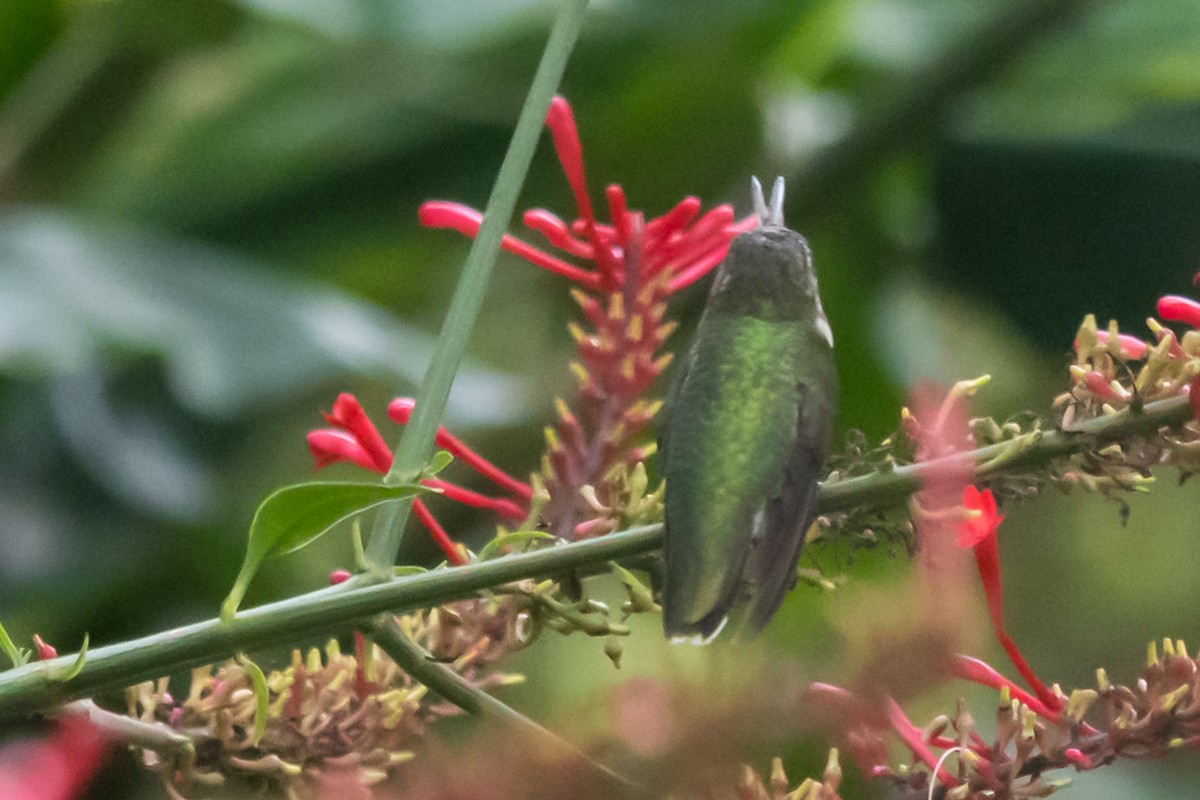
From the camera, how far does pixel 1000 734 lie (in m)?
0.42

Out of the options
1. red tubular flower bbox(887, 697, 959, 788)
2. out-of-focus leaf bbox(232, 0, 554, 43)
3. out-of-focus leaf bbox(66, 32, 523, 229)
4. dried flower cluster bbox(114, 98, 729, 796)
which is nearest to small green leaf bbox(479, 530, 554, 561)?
dried flower cluster bbox(114, 98, 729, 796)

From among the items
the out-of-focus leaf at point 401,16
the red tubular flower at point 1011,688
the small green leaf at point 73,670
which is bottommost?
the red tubular flower at point 1011,688

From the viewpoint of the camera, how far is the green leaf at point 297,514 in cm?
42

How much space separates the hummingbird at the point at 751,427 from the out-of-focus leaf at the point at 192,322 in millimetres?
783

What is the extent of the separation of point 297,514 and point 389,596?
0.05 m

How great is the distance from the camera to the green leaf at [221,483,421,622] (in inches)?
16.5

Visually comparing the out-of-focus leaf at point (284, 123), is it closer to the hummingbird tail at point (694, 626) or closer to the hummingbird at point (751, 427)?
the hummingbird at point (751, 427)

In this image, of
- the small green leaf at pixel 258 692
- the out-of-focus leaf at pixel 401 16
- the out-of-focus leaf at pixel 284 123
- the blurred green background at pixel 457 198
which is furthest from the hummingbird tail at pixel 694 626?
the out-of-focus leaf at pixel 284 123

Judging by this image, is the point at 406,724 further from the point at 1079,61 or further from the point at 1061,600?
the point at 1079,61

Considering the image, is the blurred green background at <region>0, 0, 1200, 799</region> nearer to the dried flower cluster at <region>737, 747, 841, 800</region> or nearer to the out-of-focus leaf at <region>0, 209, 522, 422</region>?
the out-of-focus leaf at <region>0, 209, 522, 422</region>

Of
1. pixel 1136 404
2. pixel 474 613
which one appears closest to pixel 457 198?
pixel 474 613

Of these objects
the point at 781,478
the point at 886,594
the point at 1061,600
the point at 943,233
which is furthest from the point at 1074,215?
the point at 886,594

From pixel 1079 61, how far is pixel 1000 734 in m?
1.51

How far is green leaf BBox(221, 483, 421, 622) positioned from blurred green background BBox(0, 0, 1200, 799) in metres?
0.86
